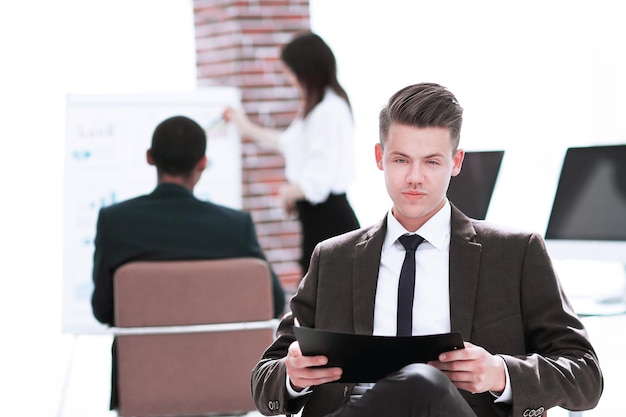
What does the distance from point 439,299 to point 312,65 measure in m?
2.36

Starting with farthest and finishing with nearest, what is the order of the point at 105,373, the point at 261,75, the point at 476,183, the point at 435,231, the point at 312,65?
the point at 105,373
the point at 261,75
the point at 312,65
the point at 476,183
the point at 435,231

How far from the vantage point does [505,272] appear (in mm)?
1826

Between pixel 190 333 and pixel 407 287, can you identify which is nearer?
pixel 407 287

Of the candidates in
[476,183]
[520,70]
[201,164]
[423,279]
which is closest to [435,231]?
[423,279]

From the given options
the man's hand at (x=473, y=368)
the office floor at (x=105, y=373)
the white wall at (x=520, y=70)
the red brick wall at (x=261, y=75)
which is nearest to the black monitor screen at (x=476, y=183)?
the office floor at (x=105, y=373)

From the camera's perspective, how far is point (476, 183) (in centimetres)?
306

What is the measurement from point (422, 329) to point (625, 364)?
3214 mm

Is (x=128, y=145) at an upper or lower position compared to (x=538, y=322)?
upper

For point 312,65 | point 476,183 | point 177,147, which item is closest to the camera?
point 476,183

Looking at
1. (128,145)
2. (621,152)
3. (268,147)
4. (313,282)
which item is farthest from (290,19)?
(313,282)

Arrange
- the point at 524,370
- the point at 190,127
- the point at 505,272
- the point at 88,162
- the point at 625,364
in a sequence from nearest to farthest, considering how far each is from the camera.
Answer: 1. the point at 524,370
2. the point at 505,272
3. the point at 190,127
4. the point at 88,162
5. the point at 625,364

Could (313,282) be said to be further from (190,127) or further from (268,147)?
(268,147)

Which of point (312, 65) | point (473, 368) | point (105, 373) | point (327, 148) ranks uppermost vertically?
point (312, 65)

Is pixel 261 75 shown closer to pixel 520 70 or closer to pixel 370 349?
pixel 520 70
